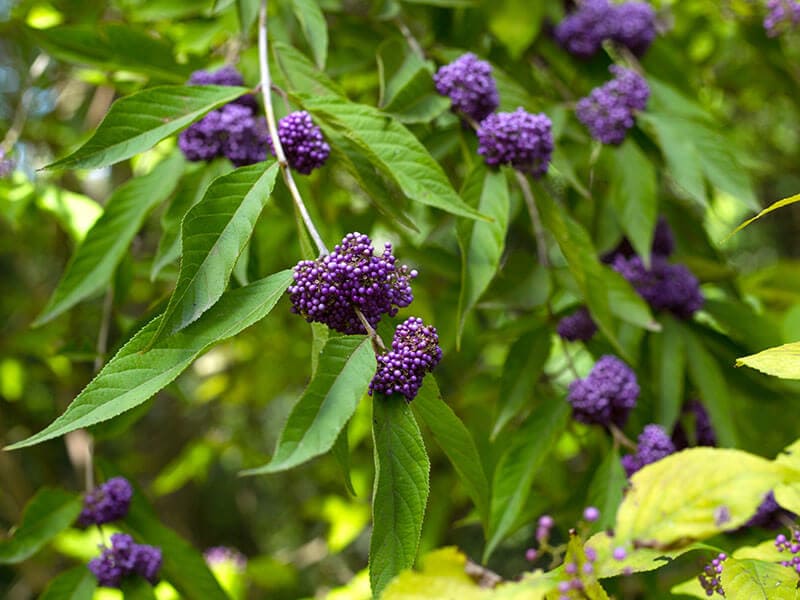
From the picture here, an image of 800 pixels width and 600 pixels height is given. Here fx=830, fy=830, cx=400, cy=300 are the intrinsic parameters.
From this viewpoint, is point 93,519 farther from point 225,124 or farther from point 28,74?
point 28,74

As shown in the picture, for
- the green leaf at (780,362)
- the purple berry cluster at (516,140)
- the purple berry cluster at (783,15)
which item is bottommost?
the green leaf at (780,362)

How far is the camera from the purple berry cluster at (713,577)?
3.81ft

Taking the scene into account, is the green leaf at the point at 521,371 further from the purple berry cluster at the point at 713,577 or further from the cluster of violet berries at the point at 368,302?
the cluster of violet berries at the point at 368,302

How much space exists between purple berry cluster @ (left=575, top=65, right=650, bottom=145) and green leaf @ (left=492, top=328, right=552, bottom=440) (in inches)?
20.0

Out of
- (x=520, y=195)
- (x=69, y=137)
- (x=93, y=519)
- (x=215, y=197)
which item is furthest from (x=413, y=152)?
(x=69, y=137)

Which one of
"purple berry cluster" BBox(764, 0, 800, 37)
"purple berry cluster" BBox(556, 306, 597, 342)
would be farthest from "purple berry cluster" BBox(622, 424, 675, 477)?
"purple berry cluster" BBox(764, 0, 800, 37)

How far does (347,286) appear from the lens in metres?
1.08

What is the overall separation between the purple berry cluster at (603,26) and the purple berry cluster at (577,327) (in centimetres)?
76

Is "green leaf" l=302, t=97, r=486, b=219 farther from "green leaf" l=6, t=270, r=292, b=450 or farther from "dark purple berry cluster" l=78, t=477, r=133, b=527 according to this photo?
"dark purple berry cluster" l=78, t=477, r=133, b=527

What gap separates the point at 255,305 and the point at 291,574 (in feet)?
9.95

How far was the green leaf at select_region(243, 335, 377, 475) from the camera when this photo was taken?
0.92 m

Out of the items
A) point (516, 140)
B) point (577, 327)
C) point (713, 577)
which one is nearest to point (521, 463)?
point (577, 327)

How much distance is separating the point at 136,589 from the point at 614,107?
4.79 ft

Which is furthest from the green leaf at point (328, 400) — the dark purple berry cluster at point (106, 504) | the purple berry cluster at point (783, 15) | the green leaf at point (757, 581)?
the purple berry cluster at point (783, 15)
